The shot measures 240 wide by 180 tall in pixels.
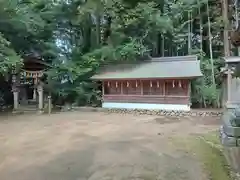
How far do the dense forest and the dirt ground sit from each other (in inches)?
214

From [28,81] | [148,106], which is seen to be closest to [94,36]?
[28,81]

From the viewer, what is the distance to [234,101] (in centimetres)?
1205

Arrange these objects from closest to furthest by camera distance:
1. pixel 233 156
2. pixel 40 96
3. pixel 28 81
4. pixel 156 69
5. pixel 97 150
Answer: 1. pixel 233 156
2. pixel 97 150
3. pixel 40 96
4. pixel 156 69
5. pixel 28 81

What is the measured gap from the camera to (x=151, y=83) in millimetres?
17031

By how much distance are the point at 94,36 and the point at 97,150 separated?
14.9 m

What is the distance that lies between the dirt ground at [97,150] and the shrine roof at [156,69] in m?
3.48

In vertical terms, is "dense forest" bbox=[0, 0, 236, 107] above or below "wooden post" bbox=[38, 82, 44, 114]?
above

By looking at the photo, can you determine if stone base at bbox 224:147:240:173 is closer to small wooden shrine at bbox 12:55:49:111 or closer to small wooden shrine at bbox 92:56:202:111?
A: small wooden shrine at bbox 92:56:202:111

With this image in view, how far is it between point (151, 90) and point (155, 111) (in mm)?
1573

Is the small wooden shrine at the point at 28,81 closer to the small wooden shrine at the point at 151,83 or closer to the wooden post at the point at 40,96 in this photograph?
the wooden post at the point at 40,96

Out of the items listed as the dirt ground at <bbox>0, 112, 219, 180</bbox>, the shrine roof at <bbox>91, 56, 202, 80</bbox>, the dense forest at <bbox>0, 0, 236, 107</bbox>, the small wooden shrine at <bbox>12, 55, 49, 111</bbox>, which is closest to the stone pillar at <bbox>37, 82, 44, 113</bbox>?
the small wooden shrine at <bbox>12, 55, 49, 111</bbox>

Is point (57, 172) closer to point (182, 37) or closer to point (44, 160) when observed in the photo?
point (44, 160)

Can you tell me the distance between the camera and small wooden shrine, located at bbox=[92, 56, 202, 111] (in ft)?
52.6

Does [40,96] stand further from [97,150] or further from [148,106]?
[97,150]
